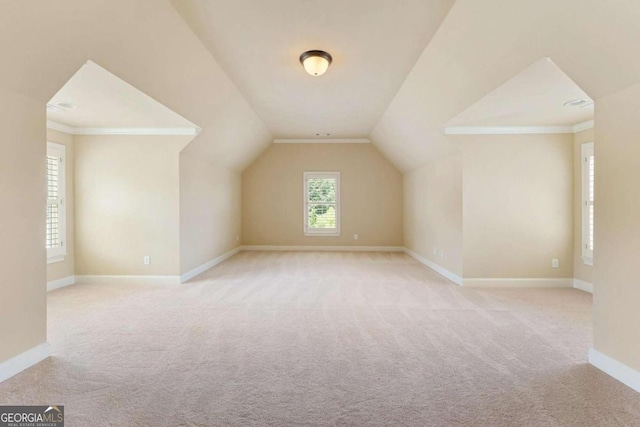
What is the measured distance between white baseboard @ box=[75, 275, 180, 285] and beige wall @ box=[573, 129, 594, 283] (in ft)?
19.4

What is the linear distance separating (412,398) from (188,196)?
177 inches

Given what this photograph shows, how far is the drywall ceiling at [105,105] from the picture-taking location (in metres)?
3.05

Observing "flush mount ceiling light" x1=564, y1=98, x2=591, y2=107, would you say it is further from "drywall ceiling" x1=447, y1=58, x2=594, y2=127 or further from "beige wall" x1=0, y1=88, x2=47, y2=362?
"beige wall" x1=0, y1=88, x2=47, y2=362

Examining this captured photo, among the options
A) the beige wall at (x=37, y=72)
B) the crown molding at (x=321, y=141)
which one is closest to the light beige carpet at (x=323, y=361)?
the beige wall at (x=37, y=72)

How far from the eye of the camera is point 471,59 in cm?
297

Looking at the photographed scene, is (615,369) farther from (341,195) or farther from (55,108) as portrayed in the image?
(341,195)

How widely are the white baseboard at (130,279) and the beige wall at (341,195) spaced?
3723mm

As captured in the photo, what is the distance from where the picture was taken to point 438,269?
5934 millimetres

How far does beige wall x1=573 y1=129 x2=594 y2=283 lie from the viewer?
468 cm

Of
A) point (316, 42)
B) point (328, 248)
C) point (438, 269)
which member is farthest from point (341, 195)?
point (316, 42)

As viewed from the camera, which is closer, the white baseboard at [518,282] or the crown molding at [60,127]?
the crown molding at [60,127]

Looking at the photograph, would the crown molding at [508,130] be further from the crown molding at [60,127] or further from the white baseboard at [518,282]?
the crown molding at [60,127]

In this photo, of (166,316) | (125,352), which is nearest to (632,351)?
(125,352)

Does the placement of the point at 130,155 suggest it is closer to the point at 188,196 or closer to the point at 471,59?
the point at 188,196
